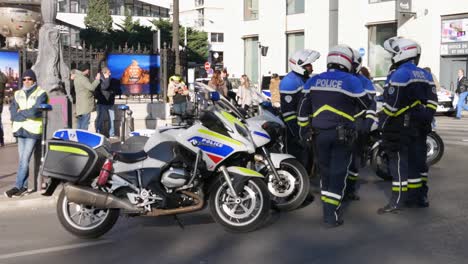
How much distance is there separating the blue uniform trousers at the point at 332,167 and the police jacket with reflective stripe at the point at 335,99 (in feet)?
0.43

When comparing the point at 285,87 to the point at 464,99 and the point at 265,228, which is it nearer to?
the point at 265,228

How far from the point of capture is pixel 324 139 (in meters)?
6.53

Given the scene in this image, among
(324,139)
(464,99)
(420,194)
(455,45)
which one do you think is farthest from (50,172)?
(455,45)

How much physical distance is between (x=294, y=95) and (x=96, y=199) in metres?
3.24

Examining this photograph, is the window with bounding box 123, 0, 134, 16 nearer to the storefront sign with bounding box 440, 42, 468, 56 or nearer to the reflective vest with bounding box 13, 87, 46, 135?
the storefront sign with bounding box 440, 42, 468, 56

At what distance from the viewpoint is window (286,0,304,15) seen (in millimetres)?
39031

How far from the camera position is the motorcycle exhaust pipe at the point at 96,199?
6.10 m

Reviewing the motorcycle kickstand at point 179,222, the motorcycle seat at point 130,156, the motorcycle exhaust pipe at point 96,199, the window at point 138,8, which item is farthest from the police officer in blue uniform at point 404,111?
the window at point 138,8

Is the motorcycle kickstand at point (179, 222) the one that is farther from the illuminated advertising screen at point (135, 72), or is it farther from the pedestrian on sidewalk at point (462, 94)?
the pedestrian on sidewalk at point (462, 94)

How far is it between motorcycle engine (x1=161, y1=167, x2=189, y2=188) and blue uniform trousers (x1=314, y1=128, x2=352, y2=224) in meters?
1.51

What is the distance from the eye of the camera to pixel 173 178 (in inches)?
245

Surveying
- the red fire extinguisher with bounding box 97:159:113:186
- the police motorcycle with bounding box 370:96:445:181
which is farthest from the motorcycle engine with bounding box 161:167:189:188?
the police motorcycle with bounding box 370:96:445:181

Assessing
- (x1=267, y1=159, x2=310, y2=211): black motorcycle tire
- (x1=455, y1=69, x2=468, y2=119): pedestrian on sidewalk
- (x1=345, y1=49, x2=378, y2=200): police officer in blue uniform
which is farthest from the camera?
(x1=455, y1=69, x2=468, y2=119): pedestrian on sidewalk

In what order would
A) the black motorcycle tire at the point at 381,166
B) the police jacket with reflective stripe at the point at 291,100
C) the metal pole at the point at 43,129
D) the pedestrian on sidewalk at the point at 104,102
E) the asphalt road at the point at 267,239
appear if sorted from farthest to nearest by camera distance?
the pedestrian on sidewalk at the point at 104,102
the black motorcycle tire at the point at 381,166
the police jacket with reflective stripe at the point at 291,100
the metal pole at the point at 43,129
the asphalt road at the point at 267,239
